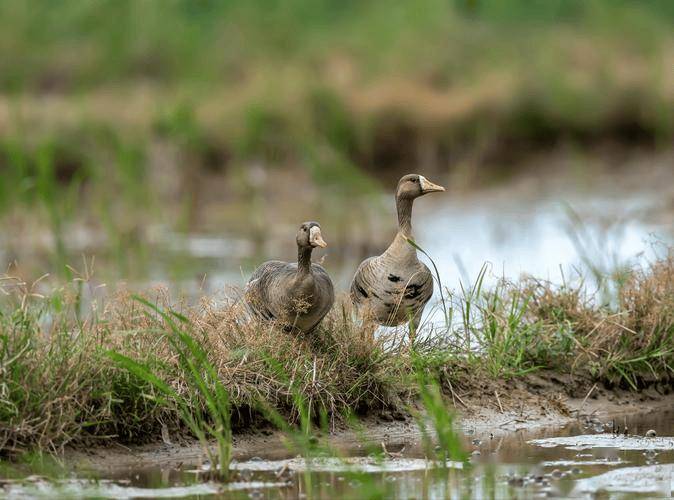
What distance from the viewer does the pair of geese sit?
650 cm

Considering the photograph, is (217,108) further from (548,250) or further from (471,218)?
(548,250)

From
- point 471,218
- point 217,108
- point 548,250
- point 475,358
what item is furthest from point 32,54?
point 475,358

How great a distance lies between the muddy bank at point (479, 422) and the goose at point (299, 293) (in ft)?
1.83

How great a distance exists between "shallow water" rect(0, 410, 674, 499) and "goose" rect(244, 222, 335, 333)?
731 millimetres

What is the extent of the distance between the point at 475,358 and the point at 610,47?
15188 millimetres

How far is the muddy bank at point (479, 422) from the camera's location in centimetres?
594

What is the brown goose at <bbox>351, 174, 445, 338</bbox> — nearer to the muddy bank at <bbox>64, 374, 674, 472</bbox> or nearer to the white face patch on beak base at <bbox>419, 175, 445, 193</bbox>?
the white face patch on beak base at <bbox>419, 175, 445, 193</bbox>

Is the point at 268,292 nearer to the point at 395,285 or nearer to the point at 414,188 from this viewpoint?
the point at 395,285

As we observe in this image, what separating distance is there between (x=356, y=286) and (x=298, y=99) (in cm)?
1147

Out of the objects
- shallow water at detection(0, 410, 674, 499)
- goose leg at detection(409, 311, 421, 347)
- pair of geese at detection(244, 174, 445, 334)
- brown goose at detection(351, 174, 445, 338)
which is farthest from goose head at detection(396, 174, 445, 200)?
shallow water at detection(0, 410, 674, 499)

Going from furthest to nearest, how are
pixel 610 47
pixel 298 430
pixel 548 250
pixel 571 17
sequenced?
pixel 571 17 → pixel 610 47 → pixel 548 250 → pixel 298 430

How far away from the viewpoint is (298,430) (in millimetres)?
6297

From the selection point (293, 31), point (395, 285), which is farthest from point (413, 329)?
point (293, 31)

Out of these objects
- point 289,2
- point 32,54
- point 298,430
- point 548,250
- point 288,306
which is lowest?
point 298,430
